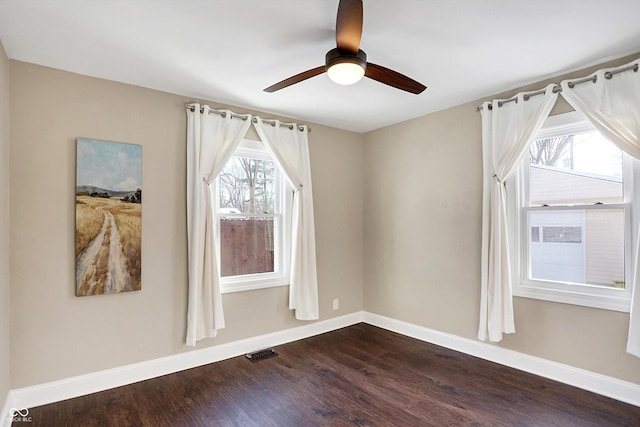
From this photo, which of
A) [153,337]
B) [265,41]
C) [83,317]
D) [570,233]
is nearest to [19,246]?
[83,317]

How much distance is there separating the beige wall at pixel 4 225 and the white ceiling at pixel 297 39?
28cm

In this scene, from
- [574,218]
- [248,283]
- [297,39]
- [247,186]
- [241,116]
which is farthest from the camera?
[247,186]

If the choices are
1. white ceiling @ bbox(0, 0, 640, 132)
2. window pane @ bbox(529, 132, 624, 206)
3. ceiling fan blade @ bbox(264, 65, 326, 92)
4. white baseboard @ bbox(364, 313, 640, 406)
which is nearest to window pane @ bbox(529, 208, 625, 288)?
window pane @ bbox(529, 132, 624, 206)

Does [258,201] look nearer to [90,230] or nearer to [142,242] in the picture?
[142,242]

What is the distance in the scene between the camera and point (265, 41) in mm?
2348

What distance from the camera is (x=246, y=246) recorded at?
372 centimetres

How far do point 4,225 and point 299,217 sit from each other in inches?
97.3

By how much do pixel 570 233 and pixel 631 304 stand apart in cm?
67

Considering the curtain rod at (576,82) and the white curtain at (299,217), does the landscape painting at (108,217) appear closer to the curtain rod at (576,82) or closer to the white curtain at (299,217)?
the white curtain at (299,217)

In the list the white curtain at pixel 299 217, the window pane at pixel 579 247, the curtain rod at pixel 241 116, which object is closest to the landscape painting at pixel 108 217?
the curtain rod at pixel 241 116

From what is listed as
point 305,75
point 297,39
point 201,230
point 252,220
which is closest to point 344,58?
point 305,75

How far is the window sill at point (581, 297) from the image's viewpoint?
2.58m

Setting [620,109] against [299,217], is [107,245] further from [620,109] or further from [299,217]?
[620,109]

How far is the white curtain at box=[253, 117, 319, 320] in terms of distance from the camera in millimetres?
3824
